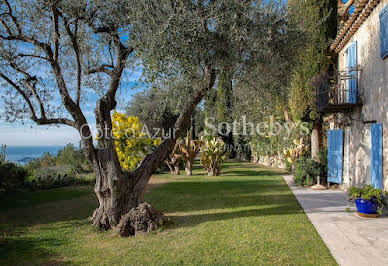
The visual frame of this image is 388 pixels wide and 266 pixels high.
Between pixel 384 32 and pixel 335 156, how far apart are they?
15.8 feet

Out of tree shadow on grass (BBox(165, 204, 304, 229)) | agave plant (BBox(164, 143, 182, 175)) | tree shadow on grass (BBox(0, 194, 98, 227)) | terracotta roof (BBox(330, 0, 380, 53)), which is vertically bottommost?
tree shadow on grass (BBox(0, 194, 98, 227))

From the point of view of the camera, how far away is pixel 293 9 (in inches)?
284

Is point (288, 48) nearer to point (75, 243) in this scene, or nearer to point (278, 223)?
point (278, 223)

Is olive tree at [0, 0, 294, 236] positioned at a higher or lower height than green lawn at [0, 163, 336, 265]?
higher

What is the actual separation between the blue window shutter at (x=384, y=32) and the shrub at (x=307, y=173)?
5.14 m

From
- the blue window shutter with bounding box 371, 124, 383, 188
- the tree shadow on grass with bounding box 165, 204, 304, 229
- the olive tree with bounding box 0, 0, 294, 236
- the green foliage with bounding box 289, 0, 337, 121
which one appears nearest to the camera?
the olive tree with bounding box 0, 0, 294, 236

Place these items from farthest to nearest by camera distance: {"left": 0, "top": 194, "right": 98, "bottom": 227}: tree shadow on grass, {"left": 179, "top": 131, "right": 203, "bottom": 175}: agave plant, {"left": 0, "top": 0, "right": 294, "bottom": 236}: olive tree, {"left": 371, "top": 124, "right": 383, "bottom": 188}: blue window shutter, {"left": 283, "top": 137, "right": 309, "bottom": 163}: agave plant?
1. {"left": 179, "top": 131, "right": 203, "bottom": 175}: agave plant
2. {"left": 283, "top": 137, "right": 309, "bottom": 163}: agave plant
3. {"left": 371, "top": 124, "right": 383, "bottom": 188}: blue window shutter
4. {"left": 0, "top": 194, "right": 98, "bottom": 227}: tree shadow on grass
5. {"left": 0, "top": 0, "right": 294, "bottom": 236}: olive tree

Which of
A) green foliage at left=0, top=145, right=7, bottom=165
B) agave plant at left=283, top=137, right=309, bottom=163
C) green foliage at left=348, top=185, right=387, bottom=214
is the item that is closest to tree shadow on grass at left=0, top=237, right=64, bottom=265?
green foliage at left=0, top=145, right=7, bottom=165

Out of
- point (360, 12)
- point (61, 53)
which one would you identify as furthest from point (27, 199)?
point (360, 12)

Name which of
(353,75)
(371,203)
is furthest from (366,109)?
(371,203)

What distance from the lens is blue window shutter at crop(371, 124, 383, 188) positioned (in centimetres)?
710

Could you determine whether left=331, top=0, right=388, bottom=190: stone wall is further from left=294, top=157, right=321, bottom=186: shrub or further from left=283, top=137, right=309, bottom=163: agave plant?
left=283, top=137, right=309, bottom=163: agave plant

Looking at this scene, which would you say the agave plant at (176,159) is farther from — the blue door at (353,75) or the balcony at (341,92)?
the blue door at (353,75)

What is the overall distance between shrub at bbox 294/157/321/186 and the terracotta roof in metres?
4.33
